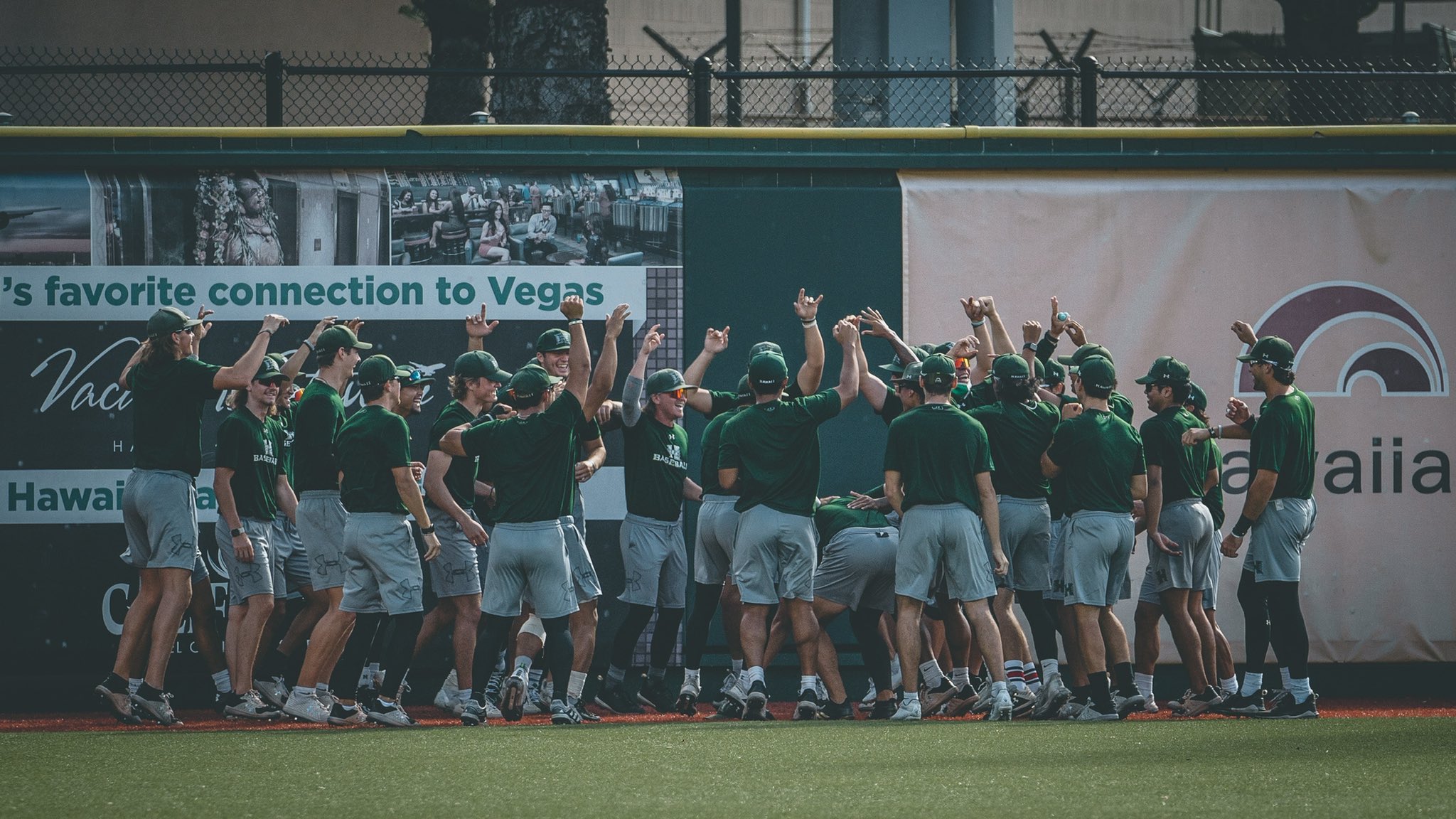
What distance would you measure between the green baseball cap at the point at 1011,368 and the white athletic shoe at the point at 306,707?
4.34 m

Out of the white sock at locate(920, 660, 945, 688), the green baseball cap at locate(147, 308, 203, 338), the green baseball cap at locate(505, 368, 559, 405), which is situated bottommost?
the white sock at locate(920, 660, 945, 688)

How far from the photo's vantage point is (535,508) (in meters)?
8.09

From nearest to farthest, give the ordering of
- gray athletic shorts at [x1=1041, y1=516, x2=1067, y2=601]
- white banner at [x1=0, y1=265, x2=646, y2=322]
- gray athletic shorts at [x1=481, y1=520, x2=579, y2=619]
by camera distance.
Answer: gray athletic shorts at [x1=481, y1=520, x2=579, y2=619] < gray athletic shorts at [x1=1041, y1=516, x2=1067, y2=601] < white banner at [x1=0, y1=265, x2=646, y2=322]

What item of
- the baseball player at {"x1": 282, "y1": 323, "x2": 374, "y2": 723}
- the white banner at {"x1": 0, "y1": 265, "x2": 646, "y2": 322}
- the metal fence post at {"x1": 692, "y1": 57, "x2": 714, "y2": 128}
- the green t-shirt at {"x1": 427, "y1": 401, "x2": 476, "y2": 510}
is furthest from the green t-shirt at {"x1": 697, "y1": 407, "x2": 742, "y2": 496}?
the metal fence post at {"x1": 692, "y1": 57, "x2": 714, "y2": 128}

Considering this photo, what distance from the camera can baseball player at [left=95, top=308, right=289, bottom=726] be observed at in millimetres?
8469

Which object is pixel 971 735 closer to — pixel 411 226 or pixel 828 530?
pixel 828 530

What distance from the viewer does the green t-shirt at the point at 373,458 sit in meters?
8.31

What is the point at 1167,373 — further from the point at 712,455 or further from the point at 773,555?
the point at 712,455

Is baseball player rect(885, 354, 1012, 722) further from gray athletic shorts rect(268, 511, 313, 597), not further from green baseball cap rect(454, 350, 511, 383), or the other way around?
gray athletic shorts rect(268, 511, 313, 597)

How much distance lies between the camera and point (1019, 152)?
1048 centimetres

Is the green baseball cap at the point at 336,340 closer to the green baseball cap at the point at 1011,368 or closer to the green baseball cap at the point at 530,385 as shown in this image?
the green baseball cap at the point at 530,385

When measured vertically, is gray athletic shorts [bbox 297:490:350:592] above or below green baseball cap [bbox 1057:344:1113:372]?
below

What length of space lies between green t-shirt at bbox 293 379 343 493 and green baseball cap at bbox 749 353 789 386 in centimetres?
244

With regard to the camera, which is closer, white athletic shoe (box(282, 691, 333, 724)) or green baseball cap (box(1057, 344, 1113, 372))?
white athletic shoe (box(282, 691, 333, 724))
